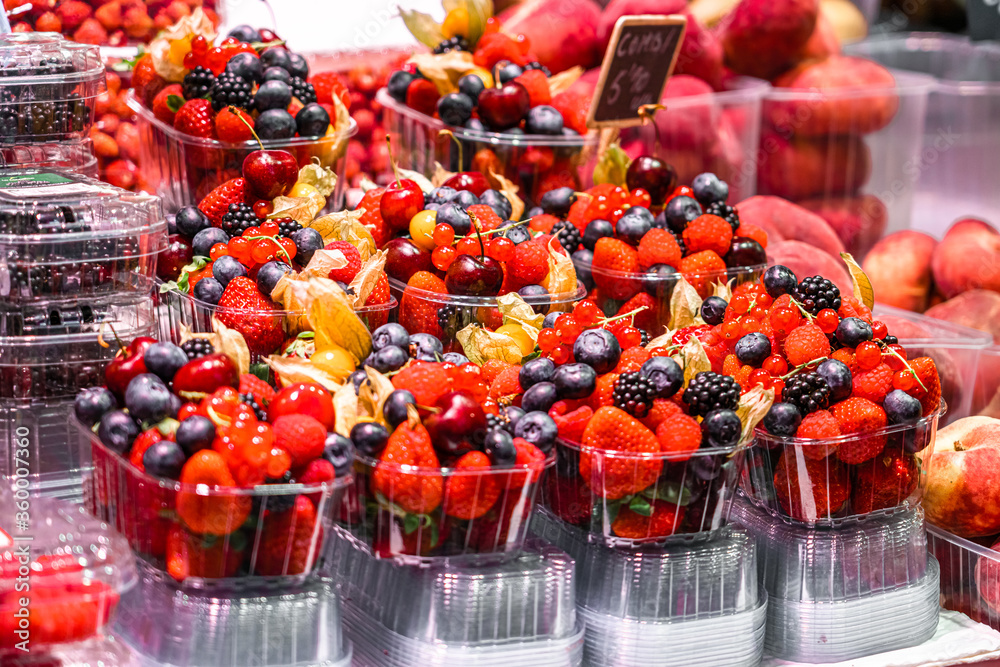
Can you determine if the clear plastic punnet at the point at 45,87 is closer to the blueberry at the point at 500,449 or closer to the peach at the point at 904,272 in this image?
the blueberry at the point at 500,449

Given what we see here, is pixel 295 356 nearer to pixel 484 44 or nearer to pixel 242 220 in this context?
pixel 242 220

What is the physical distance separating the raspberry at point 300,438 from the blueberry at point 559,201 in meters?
1.05

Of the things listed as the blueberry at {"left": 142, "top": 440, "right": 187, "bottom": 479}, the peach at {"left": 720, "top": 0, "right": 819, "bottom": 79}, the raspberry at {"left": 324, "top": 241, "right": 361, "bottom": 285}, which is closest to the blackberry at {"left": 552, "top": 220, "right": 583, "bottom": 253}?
the raspberry at {"left": 324, "top": 241, "right": 361, "bottom": 285}

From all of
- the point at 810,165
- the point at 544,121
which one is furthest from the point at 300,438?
the point at 810,165

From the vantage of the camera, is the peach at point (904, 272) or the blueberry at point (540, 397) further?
the peach at point (904, 272)

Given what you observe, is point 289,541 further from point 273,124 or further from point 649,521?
point 273,124

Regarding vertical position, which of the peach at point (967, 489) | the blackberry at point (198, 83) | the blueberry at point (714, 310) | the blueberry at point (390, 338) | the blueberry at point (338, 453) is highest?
the blackberry at point (198, 83)

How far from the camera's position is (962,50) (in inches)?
137

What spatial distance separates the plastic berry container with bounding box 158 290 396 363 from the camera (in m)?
1.61

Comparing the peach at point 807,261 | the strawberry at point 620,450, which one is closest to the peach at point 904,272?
the peach at point 807,261

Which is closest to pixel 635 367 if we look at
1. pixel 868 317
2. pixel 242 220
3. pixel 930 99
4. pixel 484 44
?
pixel 868 317

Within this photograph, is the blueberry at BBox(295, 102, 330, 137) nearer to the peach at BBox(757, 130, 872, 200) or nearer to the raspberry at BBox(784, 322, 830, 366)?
the raspberry at BBox(784, 322, 830, 366)

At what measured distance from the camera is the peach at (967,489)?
1.79 metres

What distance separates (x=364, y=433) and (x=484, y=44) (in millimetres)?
1428
